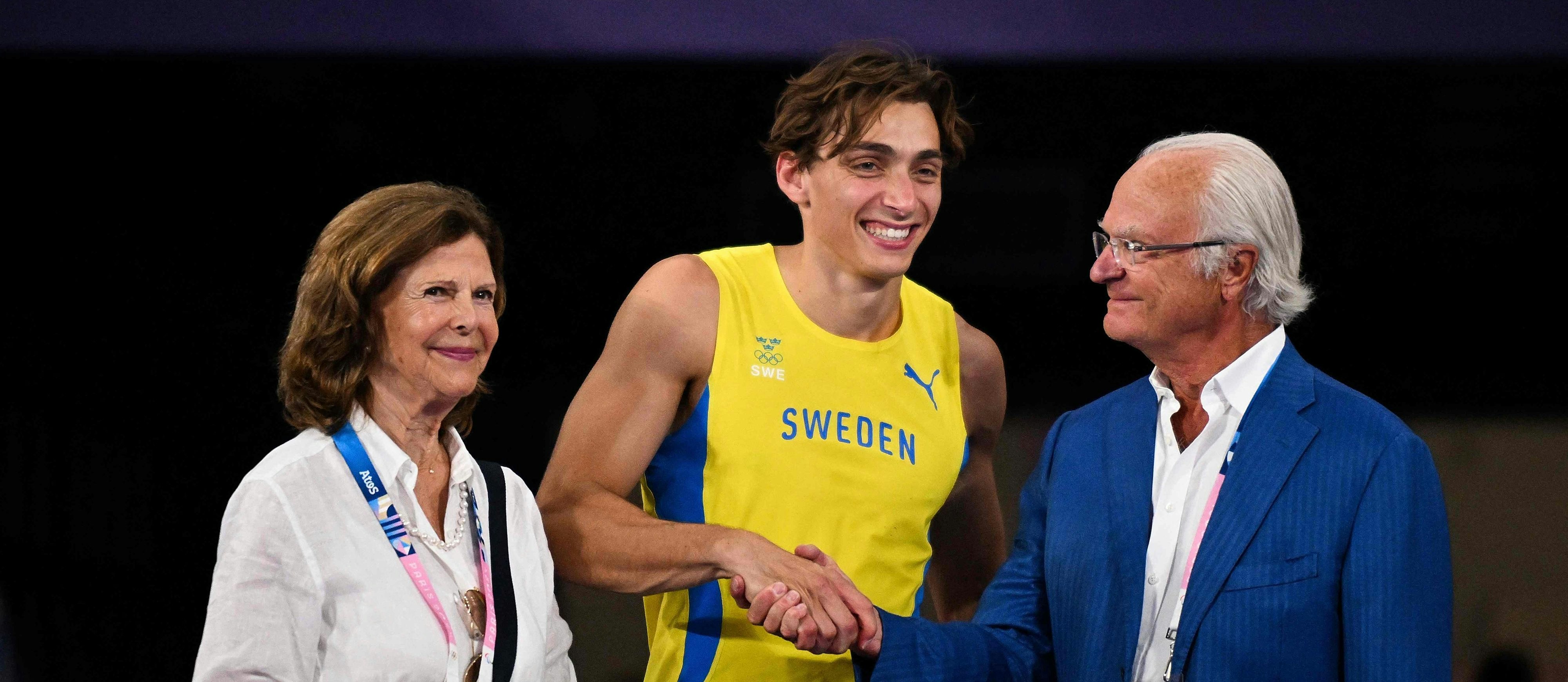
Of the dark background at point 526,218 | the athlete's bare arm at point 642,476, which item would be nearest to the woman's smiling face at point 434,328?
the athlete's bare arm at point 642,476

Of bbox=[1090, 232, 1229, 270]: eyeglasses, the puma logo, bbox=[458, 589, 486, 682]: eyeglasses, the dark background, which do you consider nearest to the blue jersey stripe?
the puma logo

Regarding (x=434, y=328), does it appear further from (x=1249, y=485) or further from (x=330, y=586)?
(x=1249, y=485)

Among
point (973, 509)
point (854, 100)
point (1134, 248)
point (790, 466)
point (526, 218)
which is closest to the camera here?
point (1134, 248)

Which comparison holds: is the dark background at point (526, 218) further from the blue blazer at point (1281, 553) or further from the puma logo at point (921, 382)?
the blue blazer at point (1281, 553)

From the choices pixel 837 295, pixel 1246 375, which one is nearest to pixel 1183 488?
pixel 1246 375

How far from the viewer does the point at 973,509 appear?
296 cm

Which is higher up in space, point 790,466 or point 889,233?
point 889,233

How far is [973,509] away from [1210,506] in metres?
0.91

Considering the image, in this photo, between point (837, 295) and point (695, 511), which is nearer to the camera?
point (695, 511)

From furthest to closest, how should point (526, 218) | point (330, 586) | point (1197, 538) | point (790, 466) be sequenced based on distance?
point (526, 218) → point (790, 466) → point (1197, 538) → point (330, 586)

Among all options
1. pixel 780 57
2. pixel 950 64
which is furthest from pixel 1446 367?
pixel 780 57

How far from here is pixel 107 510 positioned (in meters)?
4.02

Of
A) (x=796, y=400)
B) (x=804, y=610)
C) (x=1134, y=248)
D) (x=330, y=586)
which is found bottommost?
(x=804, y=610)

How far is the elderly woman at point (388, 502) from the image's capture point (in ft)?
5.90
